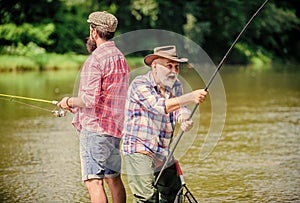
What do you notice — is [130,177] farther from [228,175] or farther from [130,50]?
[228,175]

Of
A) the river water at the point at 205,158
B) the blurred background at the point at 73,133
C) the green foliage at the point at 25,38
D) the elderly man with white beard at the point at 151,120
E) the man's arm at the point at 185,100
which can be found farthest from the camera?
the green foliage at the point at 25,38

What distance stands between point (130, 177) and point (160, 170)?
28 cm

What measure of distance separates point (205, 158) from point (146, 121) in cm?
421

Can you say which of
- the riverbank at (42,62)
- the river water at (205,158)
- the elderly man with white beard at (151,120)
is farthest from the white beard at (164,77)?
the riverbank at (42,62)

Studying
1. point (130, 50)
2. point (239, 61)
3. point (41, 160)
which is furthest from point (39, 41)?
point (130, 50)

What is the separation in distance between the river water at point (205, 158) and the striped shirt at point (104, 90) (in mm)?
1410

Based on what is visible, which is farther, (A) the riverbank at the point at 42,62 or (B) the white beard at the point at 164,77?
(A) the riverbank at the point at 42,62

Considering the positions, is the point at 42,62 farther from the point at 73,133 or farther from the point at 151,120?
the point at 151,120

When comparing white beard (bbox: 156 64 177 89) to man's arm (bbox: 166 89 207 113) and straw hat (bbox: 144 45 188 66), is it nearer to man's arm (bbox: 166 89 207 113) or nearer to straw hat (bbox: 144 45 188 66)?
straw hat (bbox: 144 45 188 66)

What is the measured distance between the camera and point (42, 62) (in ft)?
106

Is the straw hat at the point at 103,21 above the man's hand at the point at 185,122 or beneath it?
above

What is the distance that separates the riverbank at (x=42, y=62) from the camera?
30.1m

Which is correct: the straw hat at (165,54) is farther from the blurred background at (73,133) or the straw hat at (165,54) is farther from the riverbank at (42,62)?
the riverbank at (42,62)

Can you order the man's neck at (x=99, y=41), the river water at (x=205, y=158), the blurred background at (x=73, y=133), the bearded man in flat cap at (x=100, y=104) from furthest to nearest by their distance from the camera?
the blurred background at (x=73, y=133) → the river water at (x=205, y=158) → the man's neck at (x=99, y=41) → the bearded man in flat cap at (x=100, y=104)
